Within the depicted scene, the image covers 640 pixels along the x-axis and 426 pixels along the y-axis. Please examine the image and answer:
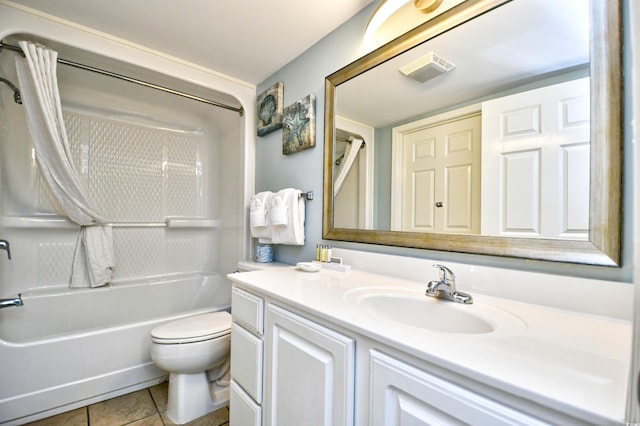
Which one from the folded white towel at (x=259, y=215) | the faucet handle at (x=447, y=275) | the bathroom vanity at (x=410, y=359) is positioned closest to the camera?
the bathroom vanity at (x=410, y=359)

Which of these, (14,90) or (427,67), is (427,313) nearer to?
(427,67)

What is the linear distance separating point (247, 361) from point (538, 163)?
4.24ft

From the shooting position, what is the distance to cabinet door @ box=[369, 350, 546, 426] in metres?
0.48

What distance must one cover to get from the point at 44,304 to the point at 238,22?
2.21 m

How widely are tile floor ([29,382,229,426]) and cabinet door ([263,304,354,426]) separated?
29.9 inches

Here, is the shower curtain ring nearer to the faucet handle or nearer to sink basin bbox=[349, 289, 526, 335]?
sink basin bbox=[349, 289, 526, 335]

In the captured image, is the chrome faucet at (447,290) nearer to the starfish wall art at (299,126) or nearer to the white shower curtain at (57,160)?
the starfish wall art at (299,126)

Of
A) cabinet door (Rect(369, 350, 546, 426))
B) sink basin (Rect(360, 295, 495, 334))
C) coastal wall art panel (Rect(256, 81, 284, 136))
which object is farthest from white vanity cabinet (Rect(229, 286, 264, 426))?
coastal wall art panel (Rect(256, 81, 284, 136))

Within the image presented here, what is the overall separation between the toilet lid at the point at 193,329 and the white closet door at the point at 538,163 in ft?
4.73

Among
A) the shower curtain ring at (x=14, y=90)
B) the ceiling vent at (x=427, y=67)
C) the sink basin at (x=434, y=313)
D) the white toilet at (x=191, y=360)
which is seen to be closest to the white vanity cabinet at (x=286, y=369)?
the sink basin at (x=434, y=313)

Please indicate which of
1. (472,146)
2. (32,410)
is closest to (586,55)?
(472,146)

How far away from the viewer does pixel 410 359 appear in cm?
60

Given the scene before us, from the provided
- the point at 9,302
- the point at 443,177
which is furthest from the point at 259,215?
the point at 9,302

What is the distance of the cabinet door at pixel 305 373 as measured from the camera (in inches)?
28.7
